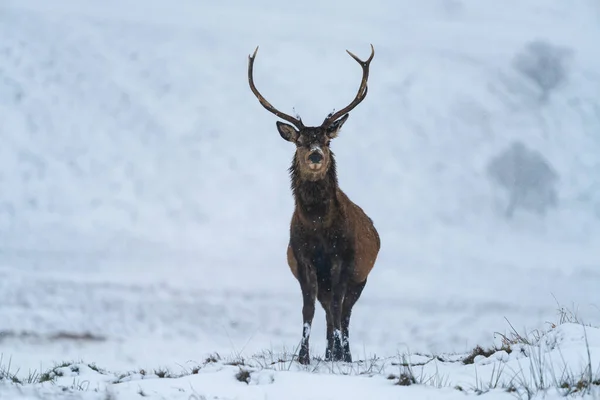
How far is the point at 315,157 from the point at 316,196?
51 cm

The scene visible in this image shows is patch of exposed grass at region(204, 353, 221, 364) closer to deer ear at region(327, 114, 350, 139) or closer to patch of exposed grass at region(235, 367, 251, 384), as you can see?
patch of exposed grass at region(235, 367, 251, 384)

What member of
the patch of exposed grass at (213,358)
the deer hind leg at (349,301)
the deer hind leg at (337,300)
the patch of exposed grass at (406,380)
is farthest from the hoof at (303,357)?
the patch of exposed grass at (406,380)

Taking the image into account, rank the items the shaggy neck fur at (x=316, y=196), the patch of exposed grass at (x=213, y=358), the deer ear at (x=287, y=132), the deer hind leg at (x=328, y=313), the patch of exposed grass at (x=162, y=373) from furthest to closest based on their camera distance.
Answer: the deer ear at (x=287, y=132) < the shaggy neck fur at (x=316, y=196) < the deer hind leg at (x=328, y=313) < the patch of exposed grass at (x=213, y=358) < the patch of exposed grass at (x=162, y=373)

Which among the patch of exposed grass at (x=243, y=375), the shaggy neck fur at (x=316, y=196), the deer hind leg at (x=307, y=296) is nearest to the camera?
the patch of exposed grass at (x=243, y=375)

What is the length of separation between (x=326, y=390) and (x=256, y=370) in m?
0.79

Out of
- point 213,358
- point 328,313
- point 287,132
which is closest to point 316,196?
point 287,132

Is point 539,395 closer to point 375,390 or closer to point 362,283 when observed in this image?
point 375,390

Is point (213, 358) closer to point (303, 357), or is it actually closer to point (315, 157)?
point (303, 357)

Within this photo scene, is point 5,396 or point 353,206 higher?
point 353,206

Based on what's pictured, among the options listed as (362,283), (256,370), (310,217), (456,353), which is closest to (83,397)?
(256,370)

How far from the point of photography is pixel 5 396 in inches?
163

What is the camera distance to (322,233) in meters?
8.52

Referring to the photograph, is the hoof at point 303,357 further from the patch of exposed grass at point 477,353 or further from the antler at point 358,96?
the antler at point 358,96

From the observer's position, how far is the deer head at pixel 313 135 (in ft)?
28.2
